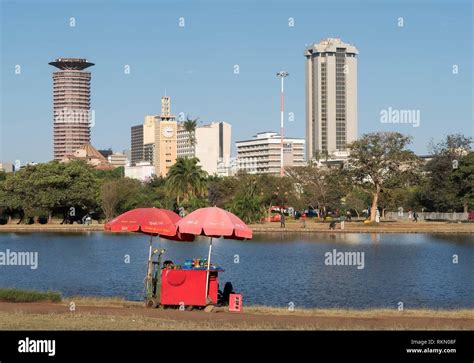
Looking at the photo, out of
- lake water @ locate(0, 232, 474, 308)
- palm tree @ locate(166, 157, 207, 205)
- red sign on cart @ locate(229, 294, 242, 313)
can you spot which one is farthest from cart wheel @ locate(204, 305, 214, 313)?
palm tree @ locate(166, 157, 207, 205)

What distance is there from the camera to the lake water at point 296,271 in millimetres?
36031

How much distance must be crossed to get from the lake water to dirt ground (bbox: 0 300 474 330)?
745cm

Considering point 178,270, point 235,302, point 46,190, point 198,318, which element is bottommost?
point 198,318

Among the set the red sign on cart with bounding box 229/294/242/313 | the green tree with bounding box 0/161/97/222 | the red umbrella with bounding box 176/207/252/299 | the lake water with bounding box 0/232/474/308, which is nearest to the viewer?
the red umbrella with bounding box 176/207/252/299

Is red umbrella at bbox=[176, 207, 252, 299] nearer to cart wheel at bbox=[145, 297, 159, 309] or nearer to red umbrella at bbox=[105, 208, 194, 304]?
red umbrella at bbox=[105, 208, 194, 304]

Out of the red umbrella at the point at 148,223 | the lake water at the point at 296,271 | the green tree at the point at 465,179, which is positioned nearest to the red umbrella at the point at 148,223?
the red umbrella at the point at 148,223

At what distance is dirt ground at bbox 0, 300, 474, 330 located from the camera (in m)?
20.8

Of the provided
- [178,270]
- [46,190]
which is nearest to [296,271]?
[178,270]

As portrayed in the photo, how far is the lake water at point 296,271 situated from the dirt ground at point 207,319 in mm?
7449

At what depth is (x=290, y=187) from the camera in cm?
12244

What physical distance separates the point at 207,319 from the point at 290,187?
100082mm

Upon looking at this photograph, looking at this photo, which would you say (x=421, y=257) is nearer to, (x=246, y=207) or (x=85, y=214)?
(x=246, y=207)

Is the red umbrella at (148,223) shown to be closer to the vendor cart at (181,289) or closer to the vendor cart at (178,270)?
the vendor cart at (178,270)

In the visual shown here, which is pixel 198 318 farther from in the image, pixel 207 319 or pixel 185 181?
pixel 185 181
